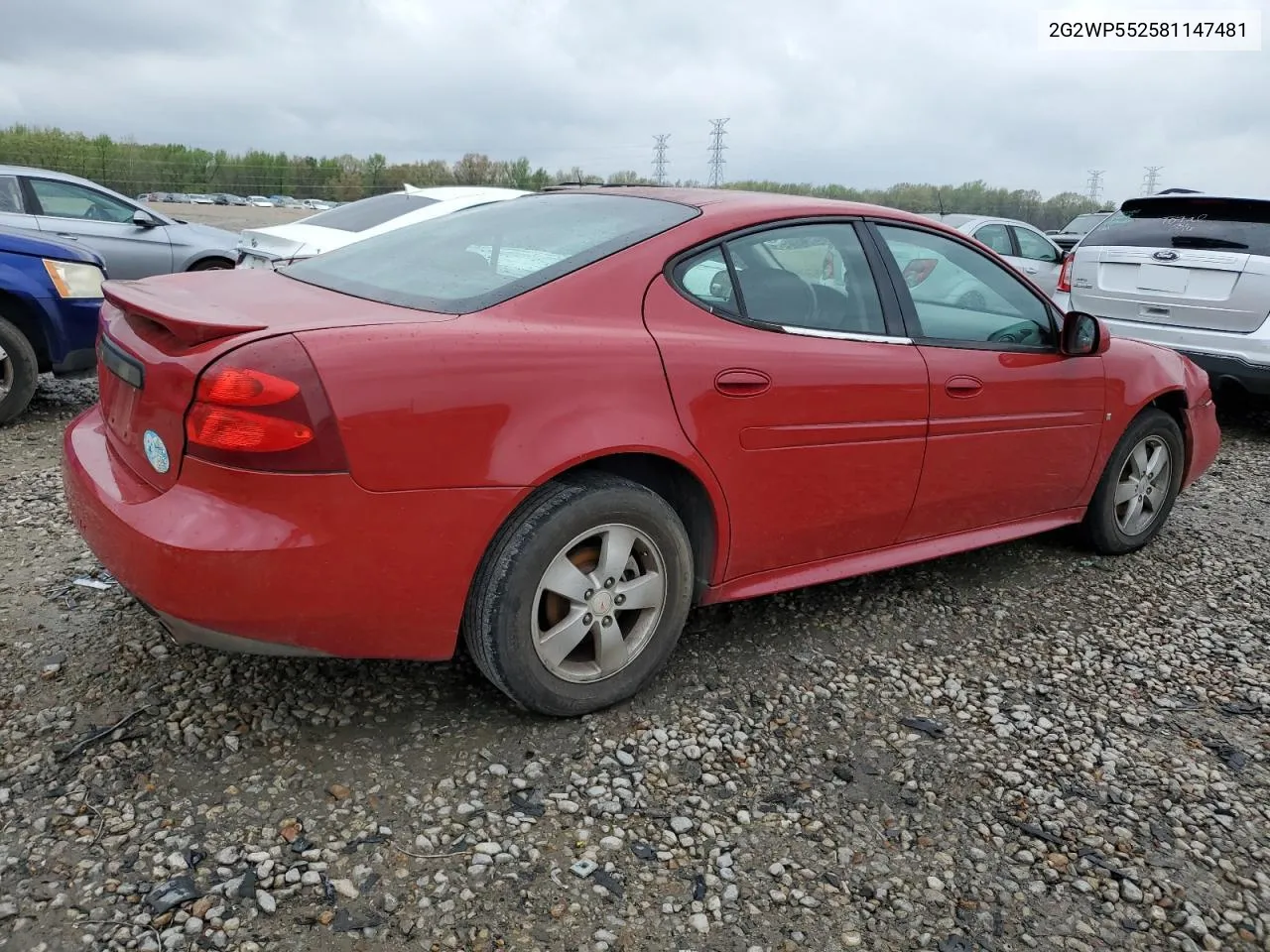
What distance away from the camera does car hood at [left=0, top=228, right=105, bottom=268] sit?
5500 mm

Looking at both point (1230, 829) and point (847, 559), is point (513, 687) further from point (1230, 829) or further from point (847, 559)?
point (1230, 829)

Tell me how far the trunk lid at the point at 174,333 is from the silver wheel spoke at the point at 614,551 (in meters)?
0.71

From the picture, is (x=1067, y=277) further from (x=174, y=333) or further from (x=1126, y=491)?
(x=174, y=333)

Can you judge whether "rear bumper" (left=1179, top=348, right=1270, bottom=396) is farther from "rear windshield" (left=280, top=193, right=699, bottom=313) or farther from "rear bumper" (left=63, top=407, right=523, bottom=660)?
"rear bumper" (left=63, top=407, right=523, bottom=660)

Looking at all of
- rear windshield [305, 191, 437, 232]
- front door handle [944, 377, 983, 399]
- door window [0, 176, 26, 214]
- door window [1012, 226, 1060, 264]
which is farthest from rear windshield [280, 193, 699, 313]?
door window [1012, 226, 1060, 264]

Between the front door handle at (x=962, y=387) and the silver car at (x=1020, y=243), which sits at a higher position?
the silver car at (x=1020, y=243)

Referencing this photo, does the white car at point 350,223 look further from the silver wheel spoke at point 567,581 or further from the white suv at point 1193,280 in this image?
the silver wheel spoke at point 567,581

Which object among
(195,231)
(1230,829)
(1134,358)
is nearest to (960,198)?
(195,231)

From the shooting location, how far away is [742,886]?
2.24m

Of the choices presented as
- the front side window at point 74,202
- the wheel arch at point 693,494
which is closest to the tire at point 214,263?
the front side window at point 74,202

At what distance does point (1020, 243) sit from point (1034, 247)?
0.35 meters

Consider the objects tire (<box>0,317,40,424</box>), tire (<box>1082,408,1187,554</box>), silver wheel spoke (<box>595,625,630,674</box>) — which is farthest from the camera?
tire (<box>0,317,40,424</box>)

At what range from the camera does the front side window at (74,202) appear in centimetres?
880

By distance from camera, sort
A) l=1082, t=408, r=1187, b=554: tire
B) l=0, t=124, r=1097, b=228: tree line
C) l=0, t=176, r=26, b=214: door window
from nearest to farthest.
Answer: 1. l=1082, t=408, r=1187, b=554: tire
2. l=0, t=176, r=26, b=214: door window
3. l=0, t=124, r=1097, b=228: tree line
